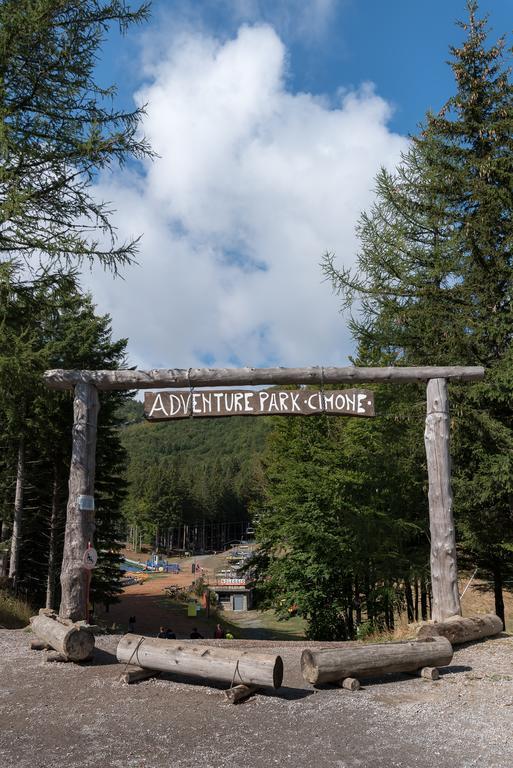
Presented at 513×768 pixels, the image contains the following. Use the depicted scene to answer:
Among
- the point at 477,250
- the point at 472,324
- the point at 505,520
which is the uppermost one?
the point at 477,250

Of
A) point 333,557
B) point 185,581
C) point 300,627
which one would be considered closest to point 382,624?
point 333,557

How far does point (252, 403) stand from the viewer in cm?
969

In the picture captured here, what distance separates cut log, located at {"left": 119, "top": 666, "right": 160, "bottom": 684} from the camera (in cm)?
714

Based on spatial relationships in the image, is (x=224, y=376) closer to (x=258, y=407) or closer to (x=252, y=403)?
(x=252, y=403)

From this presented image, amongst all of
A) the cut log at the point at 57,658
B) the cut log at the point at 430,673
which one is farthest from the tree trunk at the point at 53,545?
the cut log at the point at 430,673

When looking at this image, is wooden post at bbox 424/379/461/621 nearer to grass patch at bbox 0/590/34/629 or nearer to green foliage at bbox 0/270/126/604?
grass patch at bbox 0/590/34/629

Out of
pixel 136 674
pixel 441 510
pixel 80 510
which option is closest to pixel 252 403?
pixel 80 510

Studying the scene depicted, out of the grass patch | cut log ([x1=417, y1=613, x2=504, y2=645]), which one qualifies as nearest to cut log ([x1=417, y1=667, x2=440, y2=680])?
cut log ([x1=417, y1=613, x2=504, y2=645])

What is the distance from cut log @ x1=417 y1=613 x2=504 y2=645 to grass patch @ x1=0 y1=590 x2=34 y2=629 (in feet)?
28.3

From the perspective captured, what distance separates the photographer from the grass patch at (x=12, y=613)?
486 inches

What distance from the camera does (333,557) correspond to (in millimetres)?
19797

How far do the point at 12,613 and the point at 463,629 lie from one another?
984 centimetres

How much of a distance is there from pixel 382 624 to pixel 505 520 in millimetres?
7957

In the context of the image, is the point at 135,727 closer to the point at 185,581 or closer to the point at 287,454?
the point at 287,454
